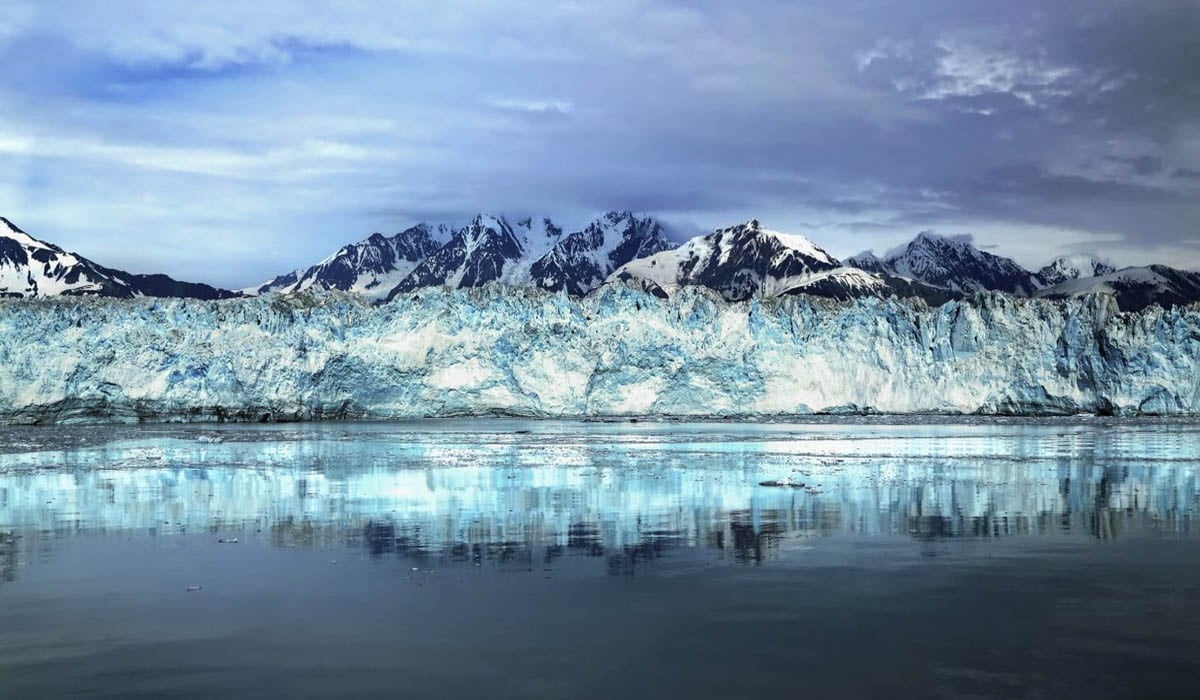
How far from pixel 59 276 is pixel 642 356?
159 meters

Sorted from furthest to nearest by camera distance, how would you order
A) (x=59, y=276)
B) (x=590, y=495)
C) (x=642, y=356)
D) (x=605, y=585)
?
1. (x=59, y=276)
2. (x=642, y=356)
3. (x=590, y=495)
4. (x=605, y=585)

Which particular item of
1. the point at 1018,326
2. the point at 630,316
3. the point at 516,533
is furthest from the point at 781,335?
the point at 516,533

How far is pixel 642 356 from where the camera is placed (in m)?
59.1

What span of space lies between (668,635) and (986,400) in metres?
54.9

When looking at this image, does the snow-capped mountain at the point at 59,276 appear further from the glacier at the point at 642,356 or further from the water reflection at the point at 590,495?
the water reflection at the point at 590,495

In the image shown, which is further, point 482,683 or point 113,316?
point 113,316

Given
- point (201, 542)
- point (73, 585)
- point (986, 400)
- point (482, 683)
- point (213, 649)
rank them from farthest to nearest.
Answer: point (986, 400)
point (201, 542)
point (73, 585)
point (213, 649)
point (482, 683)

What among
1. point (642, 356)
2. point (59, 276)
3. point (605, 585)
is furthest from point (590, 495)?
point (59, 276)

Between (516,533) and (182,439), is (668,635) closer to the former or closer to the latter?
(516,533)

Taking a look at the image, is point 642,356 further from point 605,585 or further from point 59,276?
point 59,276

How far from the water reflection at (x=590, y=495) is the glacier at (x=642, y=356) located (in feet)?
73.8

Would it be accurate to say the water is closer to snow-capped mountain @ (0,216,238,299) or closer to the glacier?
the glacier

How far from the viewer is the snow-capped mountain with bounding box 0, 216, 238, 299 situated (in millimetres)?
177000

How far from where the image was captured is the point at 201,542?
1376cm
